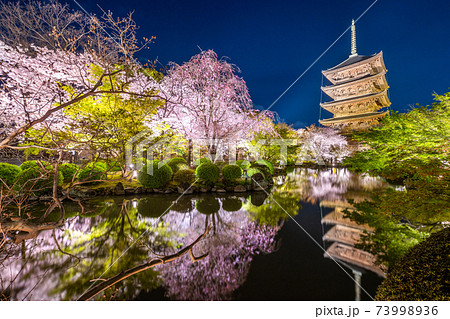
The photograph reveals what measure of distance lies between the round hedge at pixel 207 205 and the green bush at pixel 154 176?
249 cm

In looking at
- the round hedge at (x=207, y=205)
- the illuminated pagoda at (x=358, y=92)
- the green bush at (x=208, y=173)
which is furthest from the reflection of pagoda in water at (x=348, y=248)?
the illuminated pagoda at (x=358, y=92)

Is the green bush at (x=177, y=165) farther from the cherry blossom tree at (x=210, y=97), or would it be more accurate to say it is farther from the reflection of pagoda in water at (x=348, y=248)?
the reflection of pagoda in water at (x=348, y=248)

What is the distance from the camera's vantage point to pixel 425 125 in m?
4.90

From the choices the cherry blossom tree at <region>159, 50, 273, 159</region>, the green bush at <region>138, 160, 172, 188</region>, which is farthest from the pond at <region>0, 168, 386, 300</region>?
the cherry blossom tree at <region>159, 50, 273, 159</region>

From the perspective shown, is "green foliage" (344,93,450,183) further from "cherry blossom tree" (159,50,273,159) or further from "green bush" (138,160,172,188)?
"green bush" (138,160,172,188)

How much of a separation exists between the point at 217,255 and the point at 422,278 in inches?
112

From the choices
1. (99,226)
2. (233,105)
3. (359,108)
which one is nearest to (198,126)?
(233,105)

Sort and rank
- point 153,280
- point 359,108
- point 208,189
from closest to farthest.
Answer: point 153,280
point 208,189
point 359,108

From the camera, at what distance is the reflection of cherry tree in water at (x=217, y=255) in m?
2.74

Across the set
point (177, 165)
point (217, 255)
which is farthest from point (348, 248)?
point (177, 165)

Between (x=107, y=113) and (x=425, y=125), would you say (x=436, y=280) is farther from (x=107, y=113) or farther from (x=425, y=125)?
(x=107, y=113)

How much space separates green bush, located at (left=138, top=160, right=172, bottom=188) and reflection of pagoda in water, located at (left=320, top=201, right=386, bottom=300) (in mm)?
7071

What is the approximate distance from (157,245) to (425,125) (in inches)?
289

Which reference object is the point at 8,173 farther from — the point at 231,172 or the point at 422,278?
the point at 422,278
